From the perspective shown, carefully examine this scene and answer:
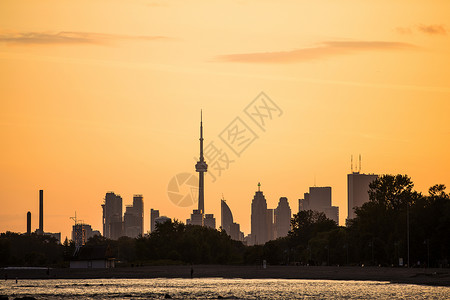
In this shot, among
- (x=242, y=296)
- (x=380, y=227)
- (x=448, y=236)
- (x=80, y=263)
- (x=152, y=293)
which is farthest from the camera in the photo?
(x=80, y=263)

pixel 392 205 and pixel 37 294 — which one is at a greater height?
pixel 392 205

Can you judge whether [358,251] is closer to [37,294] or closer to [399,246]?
[399,246]

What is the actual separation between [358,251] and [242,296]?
9413 centimetres

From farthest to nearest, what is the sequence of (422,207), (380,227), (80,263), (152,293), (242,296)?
(80,263)
(380,227)
(422,207)
(152,293)
(242,296)

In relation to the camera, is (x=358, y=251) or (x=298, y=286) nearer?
(x=298, y=286)

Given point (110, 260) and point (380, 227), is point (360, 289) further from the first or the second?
point (110, 260)

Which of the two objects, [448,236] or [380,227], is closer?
[448,236]

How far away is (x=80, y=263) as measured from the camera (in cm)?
19975

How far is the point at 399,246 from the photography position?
154750 millimetres

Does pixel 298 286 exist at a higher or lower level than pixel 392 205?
lower

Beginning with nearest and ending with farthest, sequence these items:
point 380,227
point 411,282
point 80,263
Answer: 1. point 411,282
2. point 380,227
3. point 80,263

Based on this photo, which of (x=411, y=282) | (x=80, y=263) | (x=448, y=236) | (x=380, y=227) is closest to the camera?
(x=411, y=282)

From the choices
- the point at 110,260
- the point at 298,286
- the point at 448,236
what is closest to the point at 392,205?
the point at 448,236

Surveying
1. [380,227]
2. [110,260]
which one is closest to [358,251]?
[380,227]
